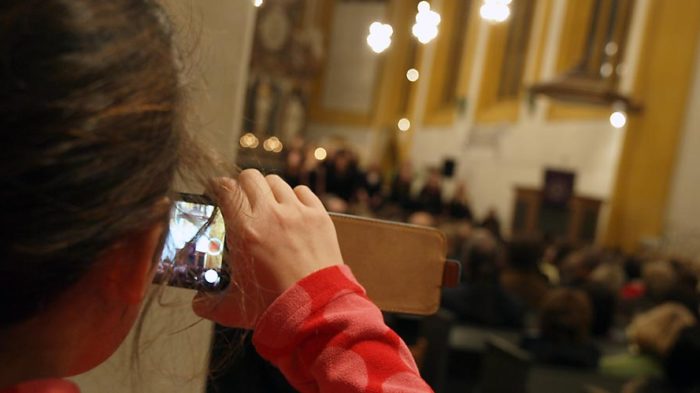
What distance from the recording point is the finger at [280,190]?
36.2 inches

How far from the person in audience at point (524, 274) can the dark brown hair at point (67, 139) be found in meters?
5.82

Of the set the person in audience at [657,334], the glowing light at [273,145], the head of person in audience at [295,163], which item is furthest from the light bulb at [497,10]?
the person in audience at [657,334]

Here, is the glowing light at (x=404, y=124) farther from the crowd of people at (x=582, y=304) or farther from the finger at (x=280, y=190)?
the finger at (x=280, y=190)

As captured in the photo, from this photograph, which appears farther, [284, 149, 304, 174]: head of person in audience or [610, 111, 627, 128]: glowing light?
[610, 111, 627, 128]: glowing light

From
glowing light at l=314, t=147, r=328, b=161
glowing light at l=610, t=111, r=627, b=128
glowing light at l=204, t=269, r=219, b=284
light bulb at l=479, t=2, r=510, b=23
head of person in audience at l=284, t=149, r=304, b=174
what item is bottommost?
glowing light at l=314, t=147, r=328, b=161

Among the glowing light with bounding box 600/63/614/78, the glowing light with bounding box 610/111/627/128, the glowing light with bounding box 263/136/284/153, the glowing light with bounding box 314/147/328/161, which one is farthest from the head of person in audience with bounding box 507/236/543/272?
the glowing light with bounding box 263/136/284/153

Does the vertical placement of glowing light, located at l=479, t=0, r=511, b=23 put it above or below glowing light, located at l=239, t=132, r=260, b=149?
above

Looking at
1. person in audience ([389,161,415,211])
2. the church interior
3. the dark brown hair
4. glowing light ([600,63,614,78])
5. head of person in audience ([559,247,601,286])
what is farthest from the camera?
person in audience ([389,161,415,211])

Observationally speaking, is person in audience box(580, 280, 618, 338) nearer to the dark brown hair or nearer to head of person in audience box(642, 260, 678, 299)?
head of person in audience box(642, 260, 678, 299)

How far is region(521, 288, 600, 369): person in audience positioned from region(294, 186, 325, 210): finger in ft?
12.8

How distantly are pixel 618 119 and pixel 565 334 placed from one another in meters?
7.87

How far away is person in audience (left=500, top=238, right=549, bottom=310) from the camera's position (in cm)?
639

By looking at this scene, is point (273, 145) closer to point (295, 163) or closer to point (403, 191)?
point (403, 191)

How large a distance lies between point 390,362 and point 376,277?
0.18 meters
